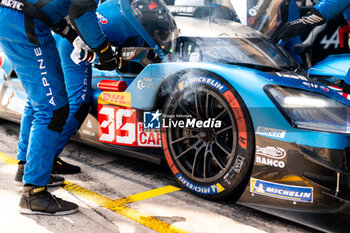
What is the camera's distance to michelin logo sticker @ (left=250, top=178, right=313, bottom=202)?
2033 mm

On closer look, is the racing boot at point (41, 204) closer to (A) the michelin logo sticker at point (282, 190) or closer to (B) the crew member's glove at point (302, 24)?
(A) the michelin logo sticker at point (282, 190)

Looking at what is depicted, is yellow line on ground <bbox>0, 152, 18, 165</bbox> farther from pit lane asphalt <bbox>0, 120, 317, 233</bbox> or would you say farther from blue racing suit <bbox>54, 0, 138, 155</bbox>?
blue racing suit <bbox>54, 0, 138, 155</bbox>

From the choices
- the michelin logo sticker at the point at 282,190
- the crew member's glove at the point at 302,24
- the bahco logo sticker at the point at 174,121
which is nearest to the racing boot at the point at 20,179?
the bahco logo sticker at the point at 174,121

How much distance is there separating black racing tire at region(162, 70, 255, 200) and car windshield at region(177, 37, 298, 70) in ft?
0.96

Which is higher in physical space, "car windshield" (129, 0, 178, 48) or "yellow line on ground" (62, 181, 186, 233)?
"car windshield" (129, 0, 178, 48)

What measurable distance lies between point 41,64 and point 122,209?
1001mm

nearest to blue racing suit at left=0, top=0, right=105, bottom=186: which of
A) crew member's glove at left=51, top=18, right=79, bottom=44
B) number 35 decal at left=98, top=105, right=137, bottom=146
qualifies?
crew member's glove at left=51, top=18, right=79, bottom=44

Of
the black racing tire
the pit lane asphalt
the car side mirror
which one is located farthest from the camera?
the car side mirror

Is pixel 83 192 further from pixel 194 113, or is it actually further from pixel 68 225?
pixel 194 113

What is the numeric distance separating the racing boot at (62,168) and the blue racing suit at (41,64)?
0.69 m

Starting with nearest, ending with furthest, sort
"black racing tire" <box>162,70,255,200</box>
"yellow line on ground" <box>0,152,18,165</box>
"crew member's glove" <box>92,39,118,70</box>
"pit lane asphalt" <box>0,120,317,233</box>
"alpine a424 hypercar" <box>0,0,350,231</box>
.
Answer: "alpine a424 hypercar" <box>0,0,350,231</box> → "pit lane asphalt" <box>0,120,317,233</box> → "black racing tire" <box>162,70,255,200</box> → "crew member's glove" <box>92,39,118,70</box> → "yellow line on ground" <box>0,152,18,165</box>

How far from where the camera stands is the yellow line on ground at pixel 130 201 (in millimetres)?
2146

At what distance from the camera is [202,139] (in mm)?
2512

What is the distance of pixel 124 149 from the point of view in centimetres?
302
